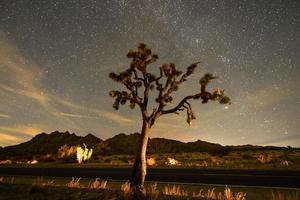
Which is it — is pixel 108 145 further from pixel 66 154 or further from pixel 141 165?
pixel 141 165

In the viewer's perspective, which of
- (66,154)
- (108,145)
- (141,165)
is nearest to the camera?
(141,165)

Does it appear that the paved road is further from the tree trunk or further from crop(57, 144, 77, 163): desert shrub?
crop(57, 144, 77, 163): desert shrub

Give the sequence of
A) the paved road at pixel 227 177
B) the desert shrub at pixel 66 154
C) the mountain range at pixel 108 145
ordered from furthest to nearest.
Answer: the mountain range at pixel 108 145 → the desert shrub at pixel 66 154 → the paved road at pixel 227 177

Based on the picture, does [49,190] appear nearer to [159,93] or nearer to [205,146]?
[159,93]

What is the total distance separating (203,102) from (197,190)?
4497 millimetres

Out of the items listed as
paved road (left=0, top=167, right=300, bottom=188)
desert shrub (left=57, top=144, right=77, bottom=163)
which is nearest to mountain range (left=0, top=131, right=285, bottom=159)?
desert shrub (left=57, top=144, right=77, bottom=163)

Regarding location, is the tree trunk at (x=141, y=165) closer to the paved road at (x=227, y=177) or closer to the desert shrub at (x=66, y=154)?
the paved road at (x=227, y=177)

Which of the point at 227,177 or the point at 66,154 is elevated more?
the point at 66,154

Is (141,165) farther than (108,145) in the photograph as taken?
No

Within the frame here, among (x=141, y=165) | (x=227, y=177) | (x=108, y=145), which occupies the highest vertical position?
(x=108, y=145)

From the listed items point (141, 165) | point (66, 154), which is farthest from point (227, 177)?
point (66, 154)

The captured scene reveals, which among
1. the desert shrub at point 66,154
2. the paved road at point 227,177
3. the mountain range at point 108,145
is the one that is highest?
the mountain range at point 108,145

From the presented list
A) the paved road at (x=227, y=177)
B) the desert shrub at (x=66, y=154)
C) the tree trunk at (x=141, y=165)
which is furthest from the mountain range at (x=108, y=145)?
the tree trunk at (x=141, y=165)

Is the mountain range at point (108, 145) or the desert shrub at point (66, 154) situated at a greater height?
the mountain range at point (108, 145)
